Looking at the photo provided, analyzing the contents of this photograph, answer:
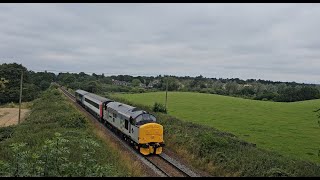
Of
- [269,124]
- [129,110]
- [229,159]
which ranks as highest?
[129,110]

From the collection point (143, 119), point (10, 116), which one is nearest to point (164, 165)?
point (143, 119)

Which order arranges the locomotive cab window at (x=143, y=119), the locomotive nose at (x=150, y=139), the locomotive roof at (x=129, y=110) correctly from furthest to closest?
the locomotive roof at (x=129, y=110), the locomotive cab window at (x=143, y=119), the locomotive nose at (x=150, y=139)

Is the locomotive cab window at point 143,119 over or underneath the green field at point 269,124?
over

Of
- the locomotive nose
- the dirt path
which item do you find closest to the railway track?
the locomotive nose

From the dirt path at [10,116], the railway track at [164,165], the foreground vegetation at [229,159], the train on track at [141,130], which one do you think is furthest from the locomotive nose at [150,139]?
the dirt path at [10,116]

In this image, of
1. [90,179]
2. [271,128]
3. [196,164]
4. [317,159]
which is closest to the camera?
[90,179]

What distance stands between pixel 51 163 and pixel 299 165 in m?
15.0

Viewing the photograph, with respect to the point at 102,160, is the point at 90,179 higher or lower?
higher

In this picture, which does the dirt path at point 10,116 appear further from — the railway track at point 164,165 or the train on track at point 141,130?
the railway track at point 164,165

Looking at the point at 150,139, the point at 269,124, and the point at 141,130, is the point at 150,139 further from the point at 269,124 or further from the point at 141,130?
the point at 269,124

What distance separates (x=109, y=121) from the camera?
35.6m

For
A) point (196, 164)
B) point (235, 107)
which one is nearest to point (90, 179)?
point (196, 164)

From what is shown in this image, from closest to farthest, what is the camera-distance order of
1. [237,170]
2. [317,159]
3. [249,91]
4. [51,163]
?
[51,163], [237,170], [317,159], [249,91]

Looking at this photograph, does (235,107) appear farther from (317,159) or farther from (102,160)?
(102,160)
